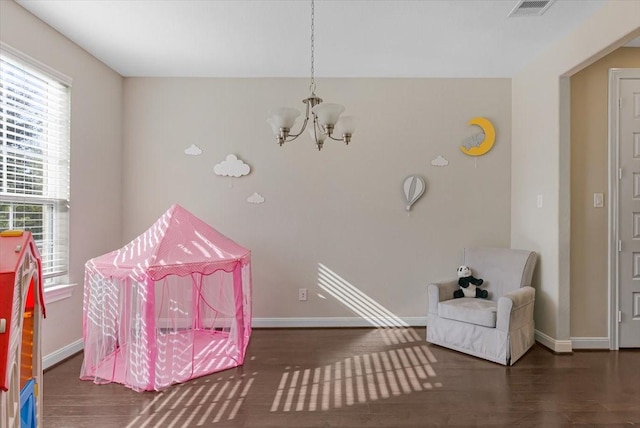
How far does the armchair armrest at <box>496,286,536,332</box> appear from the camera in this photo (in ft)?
10.2

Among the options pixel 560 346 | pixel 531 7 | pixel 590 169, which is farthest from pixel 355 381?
pixel 531 7

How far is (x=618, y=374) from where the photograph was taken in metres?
2.98

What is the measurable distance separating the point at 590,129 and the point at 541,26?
1075 mm

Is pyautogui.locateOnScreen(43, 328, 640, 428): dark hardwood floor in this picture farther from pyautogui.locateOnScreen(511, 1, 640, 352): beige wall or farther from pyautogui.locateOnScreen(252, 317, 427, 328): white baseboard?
pyautogui.locateOnScreen(252, 317, 427, 328): white baseboard

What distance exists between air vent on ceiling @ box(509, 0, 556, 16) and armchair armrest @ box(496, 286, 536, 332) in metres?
2.21

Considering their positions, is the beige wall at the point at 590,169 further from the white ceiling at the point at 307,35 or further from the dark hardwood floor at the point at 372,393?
the dark hardwood floor at the point at 372,393

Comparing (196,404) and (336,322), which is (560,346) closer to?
(336,322)

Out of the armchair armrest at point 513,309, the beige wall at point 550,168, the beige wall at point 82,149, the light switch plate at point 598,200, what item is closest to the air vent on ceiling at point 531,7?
the beige wall at point 550,168

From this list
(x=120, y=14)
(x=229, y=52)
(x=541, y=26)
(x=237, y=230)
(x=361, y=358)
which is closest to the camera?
(x=120, y=14)

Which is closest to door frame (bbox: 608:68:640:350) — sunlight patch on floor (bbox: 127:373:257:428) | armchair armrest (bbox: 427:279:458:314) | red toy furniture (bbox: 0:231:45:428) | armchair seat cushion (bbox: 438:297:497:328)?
armchair seat cushion (bbox: 438:297:497:328)

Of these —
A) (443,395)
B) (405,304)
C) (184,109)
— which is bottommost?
(443,395)

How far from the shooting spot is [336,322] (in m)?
4.15

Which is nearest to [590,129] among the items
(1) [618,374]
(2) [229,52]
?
(1) [618,374]

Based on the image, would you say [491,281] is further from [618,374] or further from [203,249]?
[203,249]
